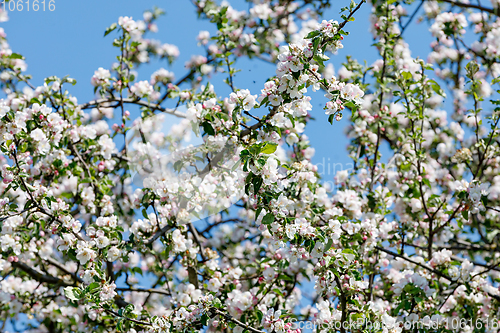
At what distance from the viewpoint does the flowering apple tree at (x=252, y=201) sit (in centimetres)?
261

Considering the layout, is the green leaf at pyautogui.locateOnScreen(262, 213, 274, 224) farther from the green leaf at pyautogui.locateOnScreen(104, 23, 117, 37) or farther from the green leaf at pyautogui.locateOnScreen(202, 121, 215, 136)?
the green leaf at pyautogui.locateOnScreen(104, 23, 117, 37)

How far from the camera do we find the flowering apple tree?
261 centimetres

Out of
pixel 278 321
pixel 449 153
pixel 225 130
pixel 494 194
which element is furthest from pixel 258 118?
pixel 494 194

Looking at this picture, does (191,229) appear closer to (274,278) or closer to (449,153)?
(274,278)

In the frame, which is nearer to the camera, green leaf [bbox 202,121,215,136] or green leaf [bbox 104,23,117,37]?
green leaf [bbox 202,121,215,136]

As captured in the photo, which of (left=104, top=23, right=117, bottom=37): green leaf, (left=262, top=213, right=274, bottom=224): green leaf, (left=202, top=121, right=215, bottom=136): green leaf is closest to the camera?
(left=262, top=213, right=274, bottom=224): green leaf

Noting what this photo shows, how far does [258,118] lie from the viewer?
2.59 meters

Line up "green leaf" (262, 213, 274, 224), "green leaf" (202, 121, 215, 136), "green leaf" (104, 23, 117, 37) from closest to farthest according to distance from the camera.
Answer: "green leaf" (262, 213, 274, 224)
"green leaf" (202, 121, 215, 136)
"green leaf" (104, 23, 117, 37)

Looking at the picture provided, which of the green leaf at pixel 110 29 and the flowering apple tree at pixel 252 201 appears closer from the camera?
the flowering apple tree at pixel 252 201

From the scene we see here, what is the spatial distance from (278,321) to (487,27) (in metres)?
4.57

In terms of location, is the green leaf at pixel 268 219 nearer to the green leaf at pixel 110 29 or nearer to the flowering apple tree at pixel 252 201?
the flowering apple tree at pixel 252 201

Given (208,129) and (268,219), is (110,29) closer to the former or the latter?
(208,129)

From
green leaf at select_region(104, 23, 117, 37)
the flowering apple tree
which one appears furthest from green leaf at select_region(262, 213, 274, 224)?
green leaf at select_region(104, 23, 117, 37)

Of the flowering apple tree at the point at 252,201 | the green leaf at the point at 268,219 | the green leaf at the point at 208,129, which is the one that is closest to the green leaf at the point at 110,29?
the flowering apple tree at the point at 252,201
